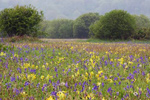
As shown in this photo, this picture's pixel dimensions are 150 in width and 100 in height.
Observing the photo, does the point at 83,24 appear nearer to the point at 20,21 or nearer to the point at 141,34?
the point at 141,34

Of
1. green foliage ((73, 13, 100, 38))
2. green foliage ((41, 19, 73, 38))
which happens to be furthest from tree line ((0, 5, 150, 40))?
green foliage ((41, 19, 73, 38))

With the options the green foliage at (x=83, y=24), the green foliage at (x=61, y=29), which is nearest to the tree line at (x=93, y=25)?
A: the green foliage at (x=83, y=24)

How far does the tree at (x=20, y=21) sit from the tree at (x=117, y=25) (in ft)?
36.9

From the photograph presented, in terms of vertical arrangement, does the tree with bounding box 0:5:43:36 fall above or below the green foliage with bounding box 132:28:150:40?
above

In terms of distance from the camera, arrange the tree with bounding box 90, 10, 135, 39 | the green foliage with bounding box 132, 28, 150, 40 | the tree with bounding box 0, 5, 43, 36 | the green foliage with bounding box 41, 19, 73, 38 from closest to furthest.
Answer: the tree with bounding box 0, 5, 43, 36 < the tree with bounding box 90, 10, 135, 39 < the green foliage with bounding box 132, 28, 150, 40 < the green foliage with bounding box 41, 19, 73, 38

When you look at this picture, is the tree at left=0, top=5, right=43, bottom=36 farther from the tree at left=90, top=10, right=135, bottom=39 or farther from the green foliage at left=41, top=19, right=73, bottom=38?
the green foliage at left=41, top=19, right=73, bottom=38

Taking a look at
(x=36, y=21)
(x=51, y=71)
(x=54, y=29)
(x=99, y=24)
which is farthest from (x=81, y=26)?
(x=51, y=71)

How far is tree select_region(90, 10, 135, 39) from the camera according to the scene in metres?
27.2

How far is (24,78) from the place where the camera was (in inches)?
144

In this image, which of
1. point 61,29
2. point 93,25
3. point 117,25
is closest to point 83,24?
point 61,29

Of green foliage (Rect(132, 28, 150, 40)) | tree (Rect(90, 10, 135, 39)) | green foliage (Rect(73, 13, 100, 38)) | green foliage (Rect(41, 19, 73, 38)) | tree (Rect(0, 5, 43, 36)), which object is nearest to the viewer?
tree (Rect(0, 5, 43, 36))

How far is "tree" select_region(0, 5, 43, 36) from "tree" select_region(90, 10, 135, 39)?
11.3 metres

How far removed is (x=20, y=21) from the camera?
19.4 m

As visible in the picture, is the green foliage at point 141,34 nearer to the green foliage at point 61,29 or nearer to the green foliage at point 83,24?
the green foliage at point 83,24
